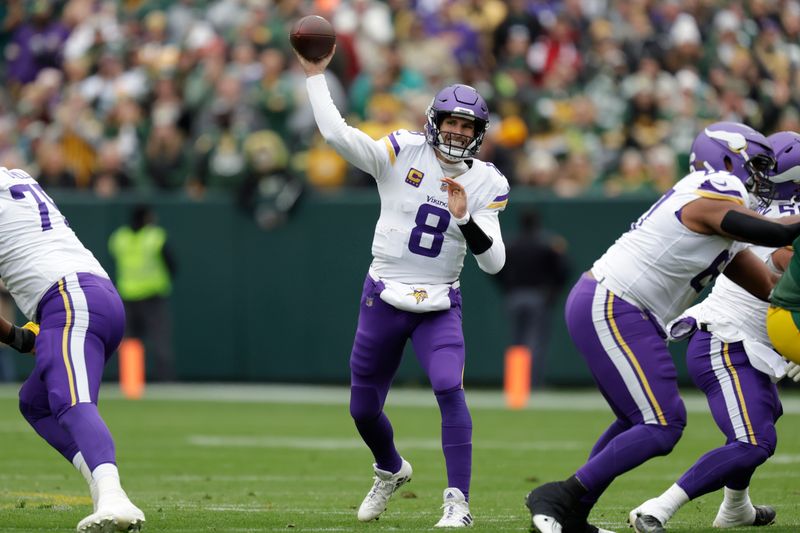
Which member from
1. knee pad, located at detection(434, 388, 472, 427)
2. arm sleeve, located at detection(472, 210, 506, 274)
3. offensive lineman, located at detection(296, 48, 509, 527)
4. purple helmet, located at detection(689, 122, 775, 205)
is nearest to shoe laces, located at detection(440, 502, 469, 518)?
offensive lineman, located at detection(296, 48, 509, 527)

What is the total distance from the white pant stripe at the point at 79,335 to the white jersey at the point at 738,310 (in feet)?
9.59

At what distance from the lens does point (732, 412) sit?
7.12 m

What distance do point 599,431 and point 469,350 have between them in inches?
167

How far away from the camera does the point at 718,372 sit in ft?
23.9

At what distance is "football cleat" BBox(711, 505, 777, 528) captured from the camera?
7.50 m

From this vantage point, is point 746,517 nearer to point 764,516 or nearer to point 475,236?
point 764,516

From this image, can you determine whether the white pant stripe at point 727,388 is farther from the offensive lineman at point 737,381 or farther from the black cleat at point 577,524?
the black cleat at point 577,524

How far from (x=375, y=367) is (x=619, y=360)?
144cm

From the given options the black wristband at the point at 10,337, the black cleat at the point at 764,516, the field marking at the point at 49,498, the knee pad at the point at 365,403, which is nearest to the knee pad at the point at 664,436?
the black cleat at the point at 764,516

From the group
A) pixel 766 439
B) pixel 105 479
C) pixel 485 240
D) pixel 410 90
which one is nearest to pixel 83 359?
pixel 105 479

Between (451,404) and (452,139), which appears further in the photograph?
(452,139)

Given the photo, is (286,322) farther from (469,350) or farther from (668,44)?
(668,44)

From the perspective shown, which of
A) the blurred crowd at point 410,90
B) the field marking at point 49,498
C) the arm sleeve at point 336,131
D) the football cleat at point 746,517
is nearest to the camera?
the arm sleeve at point 336,131

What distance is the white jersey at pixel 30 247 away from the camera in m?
6.83
